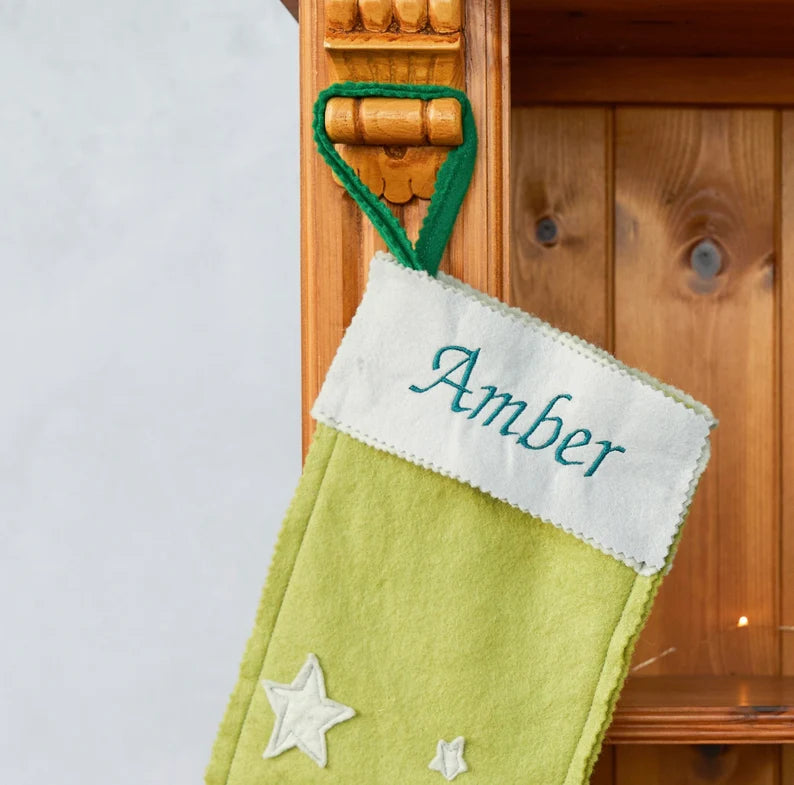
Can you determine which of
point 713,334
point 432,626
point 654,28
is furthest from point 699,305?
point 432,626

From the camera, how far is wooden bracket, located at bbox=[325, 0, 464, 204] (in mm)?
569

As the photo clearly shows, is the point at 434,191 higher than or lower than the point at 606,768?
higher

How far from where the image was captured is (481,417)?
23.1 inches

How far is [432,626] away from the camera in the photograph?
1.94 ft

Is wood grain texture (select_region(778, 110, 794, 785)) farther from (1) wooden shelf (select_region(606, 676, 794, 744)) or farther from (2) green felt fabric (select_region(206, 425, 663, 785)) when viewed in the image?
(2) green felt fabric (select_region(206, 425, 663, 785))

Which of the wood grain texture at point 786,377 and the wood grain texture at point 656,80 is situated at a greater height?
the wood grain texture at point 656,80

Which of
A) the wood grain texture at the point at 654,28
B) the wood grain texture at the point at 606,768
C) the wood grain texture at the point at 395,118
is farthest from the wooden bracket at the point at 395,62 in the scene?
the wood grain texture at the point at 606,768

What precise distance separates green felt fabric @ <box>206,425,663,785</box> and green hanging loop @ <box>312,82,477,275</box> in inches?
6.0

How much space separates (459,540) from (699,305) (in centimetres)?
47

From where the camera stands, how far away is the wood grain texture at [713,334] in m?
0.89

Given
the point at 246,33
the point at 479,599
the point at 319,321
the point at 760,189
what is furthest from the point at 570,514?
the point at 246,33

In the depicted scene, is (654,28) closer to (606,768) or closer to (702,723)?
(702,723)

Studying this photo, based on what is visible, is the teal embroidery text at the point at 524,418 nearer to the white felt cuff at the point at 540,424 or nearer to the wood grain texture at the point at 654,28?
the white felt cuff at the point at 540,424

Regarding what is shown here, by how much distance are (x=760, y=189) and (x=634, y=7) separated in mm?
301
